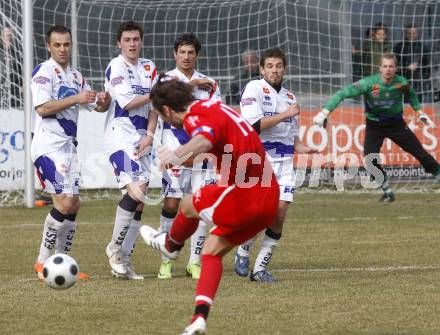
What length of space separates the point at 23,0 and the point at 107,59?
3896mm

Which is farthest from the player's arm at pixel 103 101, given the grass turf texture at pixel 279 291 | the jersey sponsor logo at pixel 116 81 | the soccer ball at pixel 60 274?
the soccer ball at pixel 60 274

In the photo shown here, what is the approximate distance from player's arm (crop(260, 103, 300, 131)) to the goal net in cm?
942

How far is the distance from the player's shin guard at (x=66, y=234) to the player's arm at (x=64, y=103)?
0.95m

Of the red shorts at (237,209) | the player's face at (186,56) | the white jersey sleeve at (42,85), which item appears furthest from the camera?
the player's face at (186,56)

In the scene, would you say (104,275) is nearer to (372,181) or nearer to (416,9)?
(372,181)

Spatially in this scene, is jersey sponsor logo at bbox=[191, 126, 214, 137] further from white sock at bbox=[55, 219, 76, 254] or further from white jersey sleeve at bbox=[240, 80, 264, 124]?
white sock at bbox=[55, 219, 76, 254]

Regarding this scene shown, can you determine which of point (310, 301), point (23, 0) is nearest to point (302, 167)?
point (23, 0)

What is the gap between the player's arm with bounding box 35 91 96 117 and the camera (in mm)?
8625

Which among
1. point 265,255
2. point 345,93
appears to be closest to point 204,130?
point 265,255

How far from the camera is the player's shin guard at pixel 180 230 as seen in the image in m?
6.68

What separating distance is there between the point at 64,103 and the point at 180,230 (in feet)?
8.36

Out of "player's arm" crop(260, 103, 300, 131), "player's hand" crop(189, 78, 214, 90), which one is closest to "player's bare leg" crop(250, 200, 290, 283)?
"player's arm" crop(260, 103, 300, 131)

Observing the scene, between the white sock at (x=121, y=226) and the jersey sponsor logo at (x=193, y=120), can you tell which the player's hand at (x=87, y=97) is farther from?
the jersey sponsor logo at (x=193, y=120)

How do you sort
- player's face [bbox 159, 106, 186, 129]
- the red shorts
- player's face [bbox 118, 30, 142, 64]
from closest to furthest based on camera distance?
the red shorts, player's face [bbox 159, 106, 186, 129], player's face [bbox 118, 30, 142, 64]
